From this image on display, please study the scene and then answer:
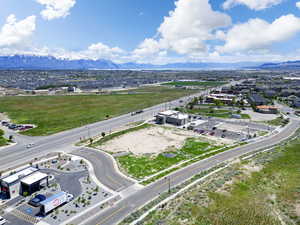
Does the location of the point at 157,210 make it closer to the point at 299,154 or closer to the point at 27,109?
the point at 299,154

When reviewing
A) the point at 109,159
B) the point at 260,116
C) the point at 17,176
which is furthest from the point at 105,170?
the point at 260,116

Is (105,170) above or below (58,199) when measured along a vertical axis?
below

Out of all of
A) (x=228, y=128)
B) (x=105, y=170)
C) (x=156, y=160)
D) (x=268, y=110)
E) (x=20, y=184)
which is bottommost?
(x=105, y=170)

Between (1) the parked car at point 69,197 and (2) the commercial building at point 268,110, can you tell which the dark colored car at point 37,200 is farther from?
(2) the commercial building at point 268,110

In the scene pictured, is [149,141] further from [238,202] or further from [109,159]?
[238,202]

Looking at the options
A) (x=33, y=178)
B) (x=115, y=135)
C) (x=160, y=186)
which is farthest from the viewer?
(x=115, y=135)
